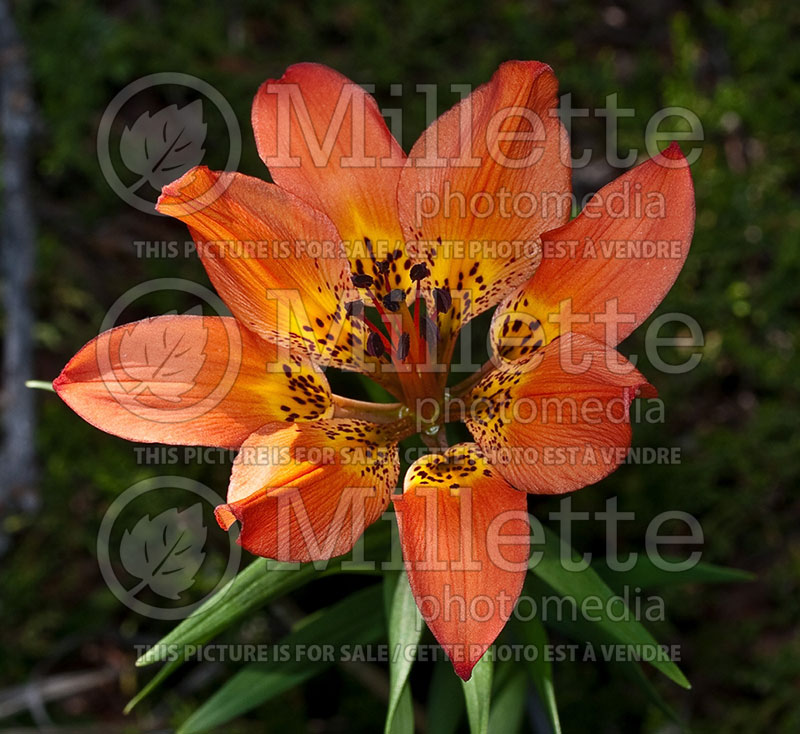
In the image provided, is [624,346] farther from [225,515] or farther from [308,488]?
[225,515]

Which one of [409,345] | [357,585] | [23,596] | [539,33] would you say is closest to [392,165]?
[409,345]

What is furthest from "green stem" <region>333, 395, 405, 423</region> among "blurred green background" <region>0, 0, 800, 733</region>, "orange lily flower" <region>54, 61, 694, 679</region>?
"blurred green background" <region>0, 0, 800, 733</region>

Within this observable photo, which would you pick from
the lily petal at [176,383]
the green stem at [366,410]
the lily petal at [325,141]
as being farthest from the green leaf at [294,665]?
the lily petal at [325,141]

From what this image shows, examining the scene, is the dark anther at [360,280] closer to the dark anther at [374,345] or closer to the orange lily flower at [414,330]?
the orange lily flower at [414,330]

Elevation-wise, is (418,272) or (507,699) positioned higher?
(418,272)

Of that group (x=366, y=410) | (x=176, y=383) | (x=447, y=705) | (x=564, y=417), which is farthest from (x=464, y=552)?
(x=447, y=705)

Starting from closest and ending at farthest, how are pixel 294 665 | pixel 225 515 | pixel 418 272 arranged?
1. pixel 225 515
2. pixel 418 272
3. pixel 294 665

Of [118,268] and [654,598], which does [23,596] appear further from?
[654,598]

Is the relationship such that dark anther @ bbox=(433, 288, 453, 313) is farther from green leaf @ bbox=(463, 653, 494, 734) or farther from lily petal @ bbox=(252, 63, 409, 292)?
green leaf @ bbox=(463, 653, 494, 734)
